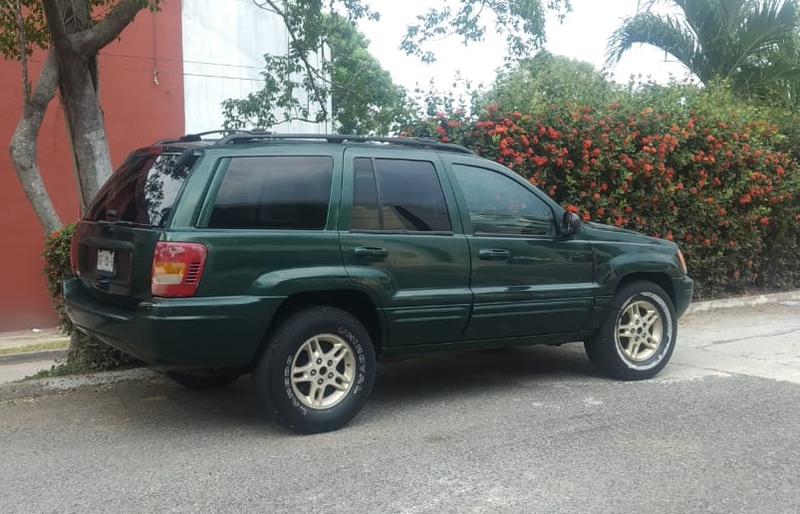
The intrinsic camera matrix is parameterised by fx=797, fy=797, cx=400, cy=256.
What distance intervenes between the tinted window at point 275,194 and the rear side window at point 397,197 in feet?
0.80

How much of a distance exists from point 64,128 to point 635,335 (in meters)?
12.1

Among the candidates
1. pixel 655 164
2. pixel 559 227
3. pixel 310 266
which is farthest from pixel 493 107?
pixel 310 266

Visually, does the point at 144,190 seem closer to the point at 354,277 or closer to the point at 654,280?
the point at 354,277

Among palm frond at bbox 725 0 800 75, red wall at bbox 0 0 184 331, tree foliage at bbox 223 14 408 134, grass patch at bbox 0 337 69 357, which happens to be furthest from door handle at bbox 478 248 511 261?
red wall at bbox 0 0 184 331

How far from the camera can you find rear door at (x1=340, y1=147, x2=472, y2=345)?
504 cm

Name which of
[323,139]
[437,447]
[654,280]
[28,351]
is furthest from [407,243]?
[28,351]

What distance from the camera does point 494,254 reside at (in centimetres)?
555

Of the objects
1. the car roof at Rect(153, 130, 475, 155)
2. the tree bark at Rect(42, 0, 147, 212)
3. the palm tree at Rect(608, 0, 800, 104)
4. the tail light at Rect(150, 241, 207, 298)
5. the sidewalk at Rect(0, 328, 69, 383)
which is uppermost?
the palm tree at Rect(608, 0, 800, 104)

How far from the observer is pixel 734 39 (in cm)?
1272

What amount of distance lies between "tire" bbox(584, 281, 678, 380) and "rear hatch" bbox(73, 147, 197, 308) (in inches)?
133

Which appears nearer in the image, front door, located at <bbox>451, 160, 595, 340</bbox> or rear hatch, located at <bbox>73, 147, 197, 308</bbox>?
rear hatch, located at <bbox>73, 147, 197, 308</bbox>

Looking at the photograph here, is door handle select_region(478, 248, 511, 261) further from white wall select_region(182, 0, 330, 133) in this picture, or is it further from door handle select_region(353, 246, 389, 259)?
white wall select_region(182, 0, 330, 133)

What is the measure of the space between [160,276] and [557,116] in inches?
218

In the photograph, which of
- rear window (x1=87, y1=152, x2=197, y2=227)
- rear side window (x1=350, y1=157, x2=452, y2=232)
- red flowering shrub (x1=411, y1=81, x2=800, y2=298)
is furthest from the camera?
red flowering shrub (x1=411, y1=81, x2=800, y2=298)
